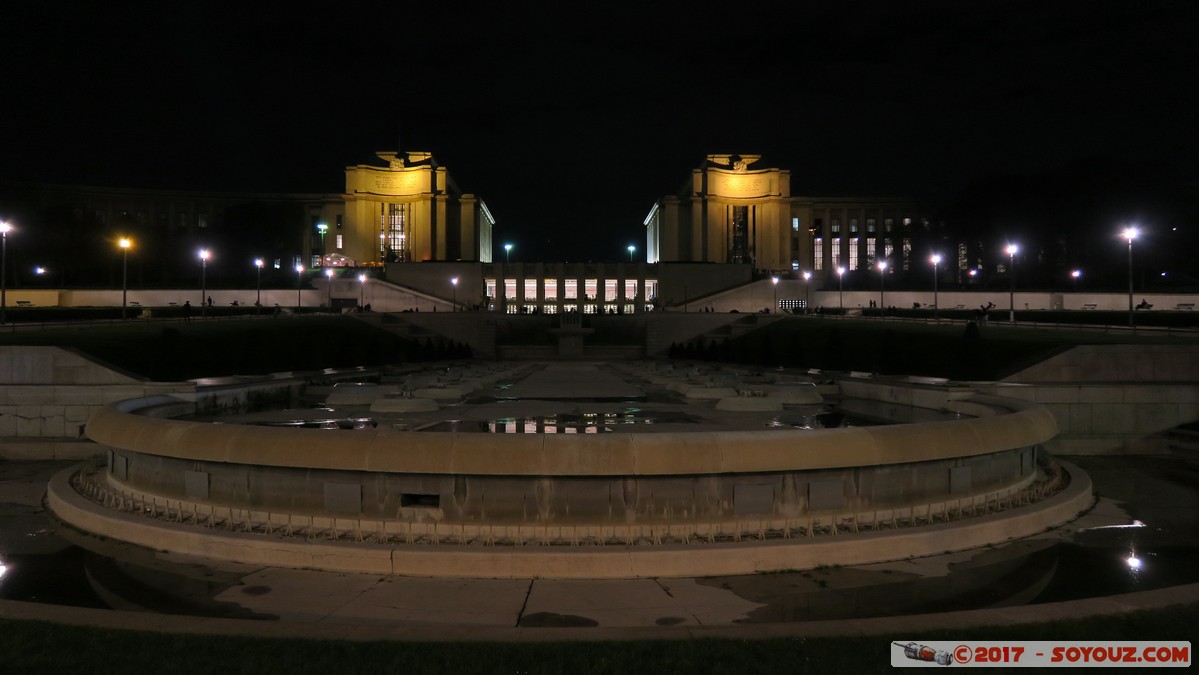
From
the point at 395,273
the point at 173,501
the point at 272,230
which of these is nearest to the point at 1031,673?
the point at 173,501

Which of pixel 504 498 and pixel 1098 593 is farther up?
pixel 504 498

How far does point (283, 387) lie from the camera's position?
62.6 ft

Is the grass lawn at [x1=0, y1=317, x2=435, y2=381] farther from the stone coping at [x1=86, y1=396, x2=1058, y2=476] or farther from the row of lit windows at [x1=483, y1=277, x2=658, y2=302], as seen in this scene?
the row of lit windows at [x1=483, y1=277, x2=658, y2=302]

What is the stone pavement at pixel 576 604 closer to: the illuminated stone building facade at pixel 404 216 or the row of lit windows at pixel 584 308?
the row of lit windows at pixel 584 308

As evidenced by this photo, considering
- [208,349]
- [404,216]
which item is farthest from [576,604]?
[404,216]

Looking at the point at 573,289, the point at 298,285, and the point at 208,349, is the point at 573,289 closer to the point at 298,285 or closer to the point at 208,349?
the point at 298,285

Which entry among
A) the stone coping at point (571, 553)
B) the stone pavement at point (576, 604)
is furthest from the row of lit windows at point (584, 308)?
the stone pavement at point (576, 604)

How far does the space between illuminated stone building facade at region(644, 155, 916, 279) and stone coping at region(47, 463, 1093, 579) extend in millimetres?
114283

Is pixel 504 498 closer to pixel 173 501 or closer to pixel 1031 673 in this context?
pixel 173 501

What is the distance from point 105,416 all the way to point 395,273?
261 feet

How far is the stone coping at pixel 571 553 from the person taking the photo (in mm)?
8711

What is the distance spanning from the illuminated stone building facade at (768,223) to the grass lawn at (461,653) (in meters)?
117

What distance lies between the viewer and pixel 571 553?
8.74 metres

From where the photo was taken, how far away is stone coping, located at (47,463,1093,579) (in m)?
8.71
